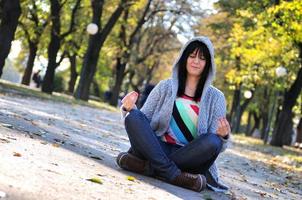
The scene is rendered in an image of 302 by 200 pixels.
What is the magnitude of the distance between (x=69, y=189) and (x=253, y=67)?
86.4ft

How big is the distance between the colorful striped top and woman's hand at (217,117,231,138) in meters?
0.38

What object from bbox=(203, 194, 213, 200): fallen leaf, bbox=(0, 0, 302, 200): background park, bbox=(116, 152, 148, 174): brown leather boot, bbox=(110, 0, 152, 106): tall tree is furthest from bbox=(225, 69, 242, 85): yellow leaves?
bbox=(203, 194, 213, 200): fallen leaf

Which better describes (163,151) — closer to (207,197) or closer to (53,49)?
(207,197)

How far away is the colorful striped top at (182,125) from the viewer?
625 centimetres

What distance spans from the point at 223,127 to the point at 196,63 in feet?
2.64

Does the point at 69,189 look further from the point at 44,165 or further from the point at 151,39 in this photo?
the point at 151,39

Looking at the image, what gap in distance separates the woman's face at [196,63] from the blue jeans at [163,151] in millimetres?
771

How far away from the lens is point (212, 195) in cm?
607

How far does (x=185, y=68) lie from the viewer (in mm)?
6438

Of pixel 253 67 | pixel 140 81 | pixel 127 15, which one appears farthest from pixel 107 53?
pixel 140 81

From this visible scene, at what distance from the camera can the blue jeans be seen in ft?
19.0

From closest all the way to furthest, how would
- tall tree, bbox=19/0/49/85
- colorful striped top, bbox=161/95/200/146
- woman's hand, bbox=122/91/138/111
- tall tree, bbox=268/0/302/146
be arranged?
woman's hand, bbox=122/91/138/111 → colorful striped top, bbox=161/95/200/146 → tall tree, bbox=268/0/302/146 → tall tree, bbox=19/0/49/85

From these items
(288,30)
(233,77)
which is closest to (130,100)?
(288,30)

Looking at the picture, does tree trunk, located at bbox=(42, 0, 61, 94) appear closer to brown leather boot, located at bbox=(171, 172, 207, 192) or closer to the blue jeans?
the blue jeans
